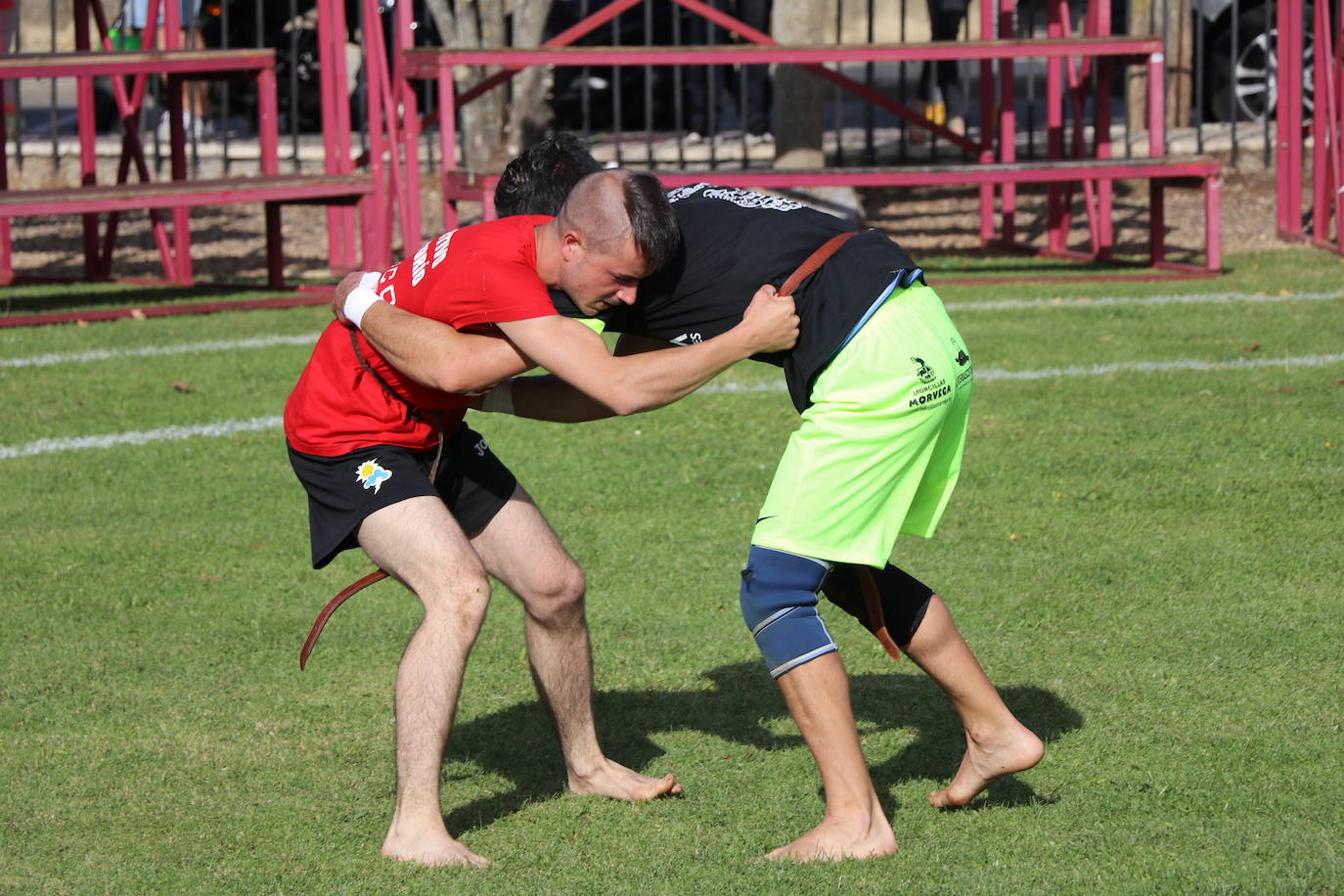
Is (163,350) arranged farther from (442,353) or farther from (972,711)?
(972,711)

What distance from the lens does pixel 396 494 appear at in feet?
12.3

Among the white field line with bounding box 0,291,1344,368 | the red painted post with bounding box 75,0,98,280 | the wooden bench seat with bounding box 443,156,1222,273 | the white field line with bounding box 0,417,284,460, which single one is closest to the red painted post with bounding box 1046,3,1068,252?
the wooden bench seat with bounding box 443,156,1222,273

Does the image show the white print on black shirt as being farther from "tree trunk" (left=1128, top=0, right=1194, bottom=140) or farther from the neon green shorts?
"tree trunk" (left=1128, top=0, right=1194, bottom=140)

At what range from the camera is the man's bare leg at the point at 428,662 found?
11.9ft

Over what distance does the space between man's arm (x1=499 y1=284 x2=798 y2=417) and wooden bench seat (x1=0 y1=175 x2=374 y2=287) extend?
744cm

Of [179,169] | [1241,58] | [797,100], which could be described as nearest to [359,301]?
[179,169]

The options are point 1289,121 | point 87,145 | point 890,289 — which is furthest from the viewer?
point 87,145

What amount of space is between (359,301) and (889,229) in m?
11.1

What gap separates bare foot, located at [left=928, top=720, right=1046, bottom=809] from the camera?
380 cm

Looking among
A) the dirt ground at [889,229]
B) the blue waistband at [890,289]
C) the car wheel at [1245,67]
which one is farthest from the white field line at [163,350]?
the car wheel at [1245,67]

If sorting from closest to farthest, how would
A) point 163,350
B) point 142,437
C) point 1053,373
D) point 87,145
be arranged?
1. point 142,437
2. point 1053,373
3. point 163,350
4. point 87,145

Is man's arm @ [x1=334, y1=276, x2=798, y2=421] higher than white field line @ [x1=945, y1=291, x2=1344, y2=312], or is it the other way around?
man's arm @ [x1=334, y1=276, x2=798, y2=421]

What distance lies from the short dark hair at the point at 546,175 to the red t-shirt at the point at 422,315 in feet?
A: 0.43

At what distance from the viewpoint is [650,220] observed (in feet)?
11.4
